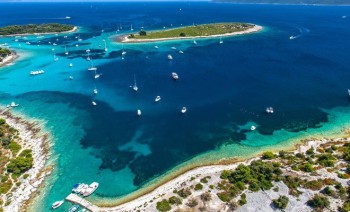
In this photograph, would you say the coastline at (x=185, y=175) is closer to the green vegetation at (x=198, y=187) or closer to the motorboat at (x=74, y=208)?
the green vegetation at (x=198, y=187)

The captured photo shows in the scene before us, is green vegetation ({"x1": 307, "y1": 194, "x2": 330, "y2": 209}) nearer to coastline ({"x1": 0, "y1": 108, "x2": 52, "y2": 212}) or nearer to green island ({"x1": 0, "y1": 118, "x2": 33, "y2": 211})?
coastline ({"x1": 0, "y1": 108, "x2": 52, "y2": 212})

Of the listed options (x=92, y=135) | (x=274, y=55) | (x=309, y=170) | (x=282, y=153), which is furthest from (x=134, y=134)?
(x=274, y=55)

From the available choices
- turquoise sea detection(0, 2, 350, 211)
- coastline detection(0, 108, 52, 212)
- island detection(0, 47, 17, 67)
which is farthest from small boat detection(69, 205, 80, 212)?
island detection(0, 47, 17, 67)

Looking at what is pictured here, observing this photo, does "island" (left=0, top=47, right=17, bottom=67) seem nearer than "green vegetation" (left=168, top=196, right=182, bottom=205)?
No

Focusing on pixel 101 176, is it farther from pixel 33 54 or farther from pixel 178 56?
pixel 33 54

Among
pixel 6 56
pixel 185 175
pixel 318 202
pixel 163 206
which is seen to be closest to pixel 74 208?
pixel 163 206

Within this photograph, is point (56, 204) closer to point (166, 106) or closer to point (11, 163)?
point (11, 163)

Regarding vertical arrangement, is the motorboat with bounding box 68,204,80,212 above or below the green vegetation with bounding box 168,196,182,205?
below
